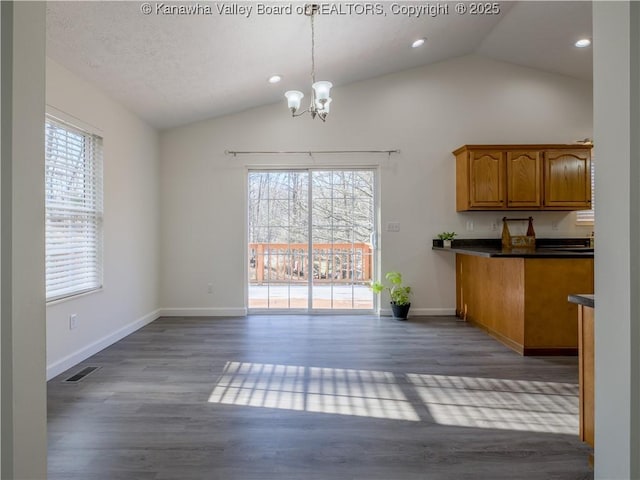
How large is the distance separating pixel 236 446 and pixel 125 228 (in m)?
2.98

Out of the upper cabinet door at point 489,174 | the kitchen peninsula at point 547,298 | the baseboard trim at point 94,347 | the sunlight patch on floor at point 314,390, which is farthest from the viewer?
the upper cabinet door at point 489,174

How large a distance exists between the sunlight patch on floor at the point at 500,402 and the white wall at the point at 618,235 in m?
1.12

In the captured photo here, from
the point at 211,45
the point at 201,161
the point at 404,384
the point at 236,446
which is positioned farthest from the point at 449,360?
the point at 201,161

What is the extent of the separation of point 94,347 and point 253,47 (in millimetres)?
3168

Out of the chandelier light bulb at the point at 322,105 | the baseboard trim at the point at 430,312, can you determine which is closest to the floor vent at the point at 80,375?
the chandelier light bulb at the point at 322,105

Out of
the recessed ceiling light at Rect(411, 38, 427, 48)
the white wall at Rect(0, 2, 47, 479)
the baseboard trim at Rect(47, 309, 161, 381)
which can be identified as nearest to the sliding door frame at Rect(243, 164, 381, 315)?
the baseboard trim at Rect(47, 309, 161, 381)

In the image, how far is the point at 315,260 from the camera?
4.98m

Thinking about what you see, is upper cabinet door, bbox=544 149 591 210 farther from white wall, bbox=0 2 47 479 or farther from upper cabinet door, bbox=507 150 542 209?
white wall, bbox=0 2 47 479

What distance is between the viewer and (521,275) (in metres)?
3.29

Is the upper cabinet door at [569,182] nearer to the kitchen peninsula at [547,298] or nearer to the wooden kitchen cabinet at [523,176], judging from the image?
the wooden kitchen cabinet at [523,176]

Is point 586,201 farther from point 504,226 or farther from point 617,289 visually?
point 617,289

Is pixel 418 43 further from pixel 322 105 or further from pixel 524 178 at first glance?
pixel 524 178

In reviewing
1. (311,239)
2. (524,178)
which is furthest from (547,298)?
(311,239)

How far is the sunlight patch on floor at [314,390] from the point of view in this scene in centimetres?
222
